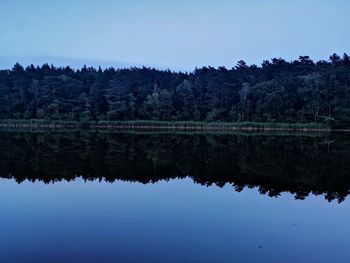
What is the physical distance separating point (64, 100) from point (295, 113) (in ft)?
135

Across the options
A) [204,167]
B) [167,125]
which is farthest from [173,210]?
[167,125]

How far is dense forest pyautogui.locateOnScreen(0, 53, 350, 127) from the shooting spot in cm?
6412

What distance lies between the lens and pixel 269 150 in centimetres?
3156

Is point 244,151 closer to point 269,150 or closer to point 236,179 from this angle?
point 269,150

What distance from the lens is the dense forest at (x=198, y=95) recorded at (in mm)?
64125

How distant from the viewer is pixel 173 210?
1343cm

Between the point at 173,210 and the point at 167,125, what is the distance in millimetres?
54011

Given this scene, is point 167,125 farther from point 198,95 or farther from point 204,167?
point 204,167

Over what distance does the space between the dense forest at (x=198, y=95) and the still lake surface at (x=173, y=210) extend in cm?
4135

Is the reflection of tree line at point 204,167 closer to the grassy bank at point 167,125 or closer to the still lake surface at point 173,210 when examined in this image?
the still lake surface at point 173,210

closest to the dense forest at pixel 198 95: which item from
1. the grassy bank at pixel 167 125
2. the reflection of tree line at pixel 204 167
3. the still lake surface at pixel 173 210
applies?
the grassy bank at pixel 167 125

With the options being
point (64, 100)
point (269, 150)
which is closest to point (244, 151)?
point (269, 150)

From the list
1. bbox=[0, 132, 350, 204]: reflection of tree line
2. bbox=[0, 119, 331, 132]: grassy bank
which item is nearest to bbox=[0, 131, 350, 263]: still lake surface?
bbox=[0, 132, 350, 204]: reflection of tree line

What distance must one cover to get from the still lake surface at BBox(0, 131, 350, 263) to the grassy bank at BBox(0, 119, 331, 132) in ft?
122
